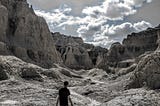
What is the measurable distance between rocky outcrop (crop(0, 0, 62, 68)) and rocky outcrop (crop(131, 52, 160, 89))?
25.5 m

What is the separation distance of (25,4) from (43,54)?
10.0 m

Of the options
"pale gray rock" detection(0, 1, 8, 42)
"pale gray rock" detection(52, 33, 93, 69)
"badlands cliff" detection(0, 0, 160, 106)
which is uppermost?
"pale gray rock" detection(0, 1, 8, 42)

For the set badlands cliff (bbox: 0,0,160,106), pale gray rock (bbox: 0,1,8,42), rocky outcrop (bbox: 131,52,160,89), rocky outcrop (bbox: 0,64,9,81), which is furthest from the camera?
pale gray rock (bbox: 0,1,8,42)

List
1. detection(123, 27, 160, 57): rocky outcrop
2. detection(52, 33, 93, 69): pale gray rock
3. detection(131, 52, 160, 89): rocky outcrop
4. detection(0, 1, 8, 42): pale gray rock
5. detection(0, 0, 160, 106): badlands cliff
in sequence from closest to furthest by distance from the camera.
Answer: detection(0, 0, 160, 106): badlands cliff → detection(131, 52, 160, 89): rocky outcrop → detection(0, 1, 8, 42): pale gray rock → detection(52, 33, 93, 69): pale gray rock → detection(123, 27, 160, 57): rocky outcrop

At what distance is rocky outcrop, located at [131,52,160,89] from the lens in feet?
83.0

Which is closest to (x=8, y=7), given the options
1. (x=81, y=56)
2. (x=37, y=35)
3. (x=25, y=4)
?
(x=25, y=4)

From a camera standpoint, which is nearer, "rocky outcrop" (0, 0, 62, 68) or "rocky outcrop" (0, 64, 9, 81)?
"rocky outcrop" (0, 64, 9, 81)

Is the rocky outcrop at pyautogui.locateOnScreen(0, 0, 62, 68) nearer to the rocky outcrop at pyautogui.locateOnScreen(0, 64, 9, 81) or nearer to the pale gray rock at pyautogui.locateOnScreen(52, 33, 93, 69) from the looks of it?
the rocky outcrop at pyautogui.locateOnScreen(0, 64, 9, 81)

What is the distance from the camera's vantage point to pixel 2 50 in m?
45.5

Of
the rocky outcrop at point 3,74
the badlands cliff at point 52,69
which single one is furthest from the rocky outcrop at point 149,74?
the rocky outcrop at point 3,74

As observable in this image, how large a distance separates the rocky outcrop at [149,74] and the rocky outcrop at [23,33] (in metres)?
25.5

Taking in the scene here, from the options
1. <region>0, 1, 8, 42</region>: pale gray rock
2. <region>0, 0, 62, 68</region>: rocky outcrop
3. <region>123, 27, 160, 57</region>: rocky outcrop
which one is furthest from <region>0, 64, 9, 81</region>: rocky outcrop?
<region>123, 27, 160, 57</region>: rocky outcrop

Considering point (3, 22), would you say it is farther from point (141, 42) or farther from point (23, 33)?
point (141, 42)

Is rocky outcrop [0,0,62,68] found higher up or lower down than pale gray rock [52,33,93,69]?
higher up
